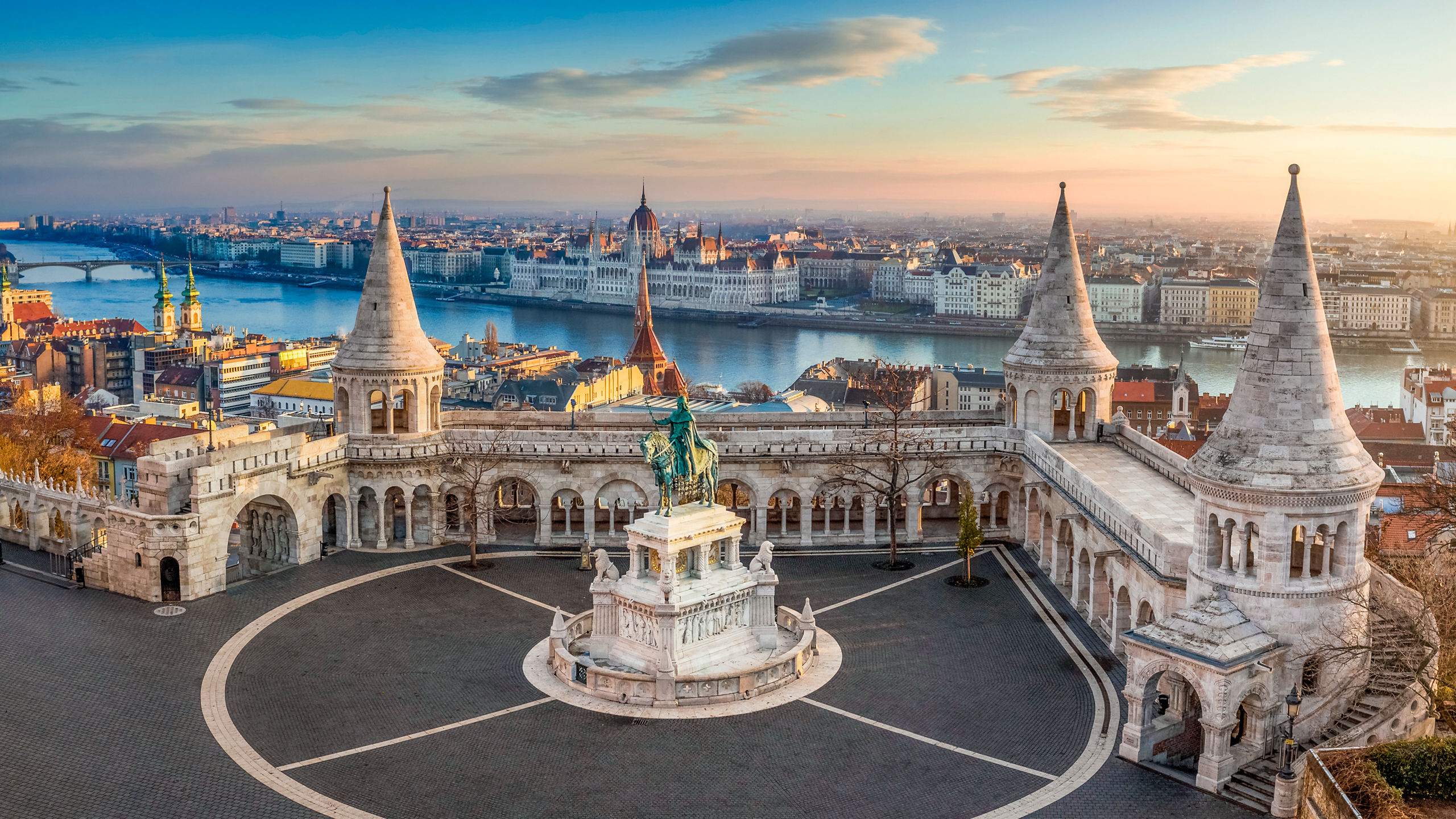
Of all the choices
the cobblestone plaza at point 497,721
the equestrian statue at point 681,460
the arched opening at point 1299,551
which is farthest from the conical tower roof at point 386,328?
the arched opening at point 1299,551

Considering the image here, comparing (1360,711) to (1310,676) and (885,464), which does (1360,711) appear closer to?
(1310,676)

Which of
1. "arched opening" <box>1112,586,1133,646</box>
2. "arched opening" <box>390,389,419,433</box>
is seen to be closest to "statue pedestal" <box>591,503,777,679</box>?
"arched opening" <box>1112,586,1133,646</box>

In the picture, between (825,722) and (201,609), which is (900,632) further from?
(201,609)

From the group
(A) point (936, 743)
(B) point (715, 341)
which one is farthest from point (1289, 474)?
(B) point (715, 341)

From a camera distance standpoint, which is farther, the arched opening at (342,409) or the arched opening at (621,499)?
the arched opening at (342,409)

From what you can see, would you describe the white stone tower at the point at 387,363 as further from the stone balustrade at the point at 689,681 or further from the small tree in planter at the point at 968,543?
the small tree in planter at the point at 968,543

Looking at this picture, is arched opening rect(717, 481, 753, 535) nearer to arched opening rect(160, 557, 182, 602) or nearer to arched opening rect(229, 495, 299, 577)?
arched opening rect(229, 495, 299, 577)

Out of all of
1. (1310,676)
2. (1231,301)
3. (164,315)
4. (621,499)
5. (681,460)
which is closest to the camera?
(1310,676)
